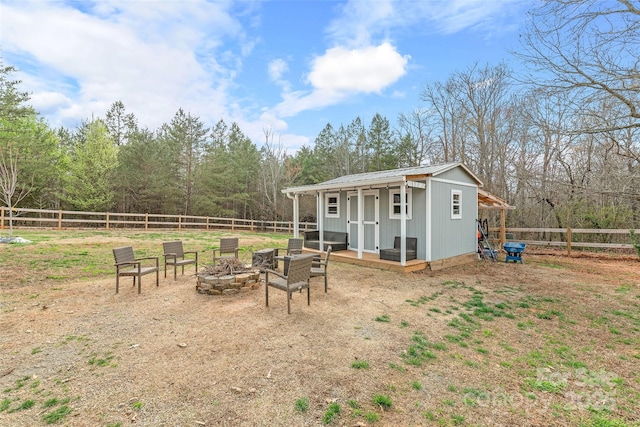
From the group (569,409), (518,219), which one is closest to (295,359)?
(569,409)

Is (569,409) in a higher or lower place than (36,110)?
lower

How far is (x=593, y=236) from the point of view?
11.9m

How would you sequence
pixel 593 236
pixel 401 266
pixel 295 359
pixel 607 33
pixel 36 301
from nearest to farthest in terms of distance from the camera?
1. pixel 295 359
2. pixel 607 33
3. pixel 36 301
4. pixel 401 266
5. pixel 593 236

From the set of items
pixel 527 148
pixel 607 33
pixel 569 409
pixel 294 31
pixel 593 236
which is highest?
pixel 294 31

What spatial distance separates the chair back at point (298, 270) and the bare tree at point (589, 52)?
4.45m

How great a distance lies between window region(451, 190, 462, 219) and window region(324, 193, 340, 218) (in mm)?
3753

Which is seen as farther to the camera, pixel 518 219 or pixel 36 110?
pixel 36 110

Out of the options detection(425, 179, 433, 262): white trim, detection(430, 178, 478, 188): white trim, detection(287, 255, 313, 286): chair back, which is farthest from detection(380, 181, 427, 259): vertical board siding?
detection(287, 255, 313, 286): chair back

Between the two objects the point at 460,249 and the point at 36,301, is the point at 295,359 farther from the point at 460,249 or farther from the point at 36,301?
the point at 460,249

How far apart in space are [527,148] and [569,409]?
15654 mm

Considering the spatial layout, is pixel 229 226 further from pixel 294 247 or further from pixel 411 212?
pixel 411 212

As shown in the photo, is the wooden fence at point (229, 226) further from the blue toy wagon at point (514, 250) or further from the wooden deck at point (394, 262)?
the wooden deck at point (394, 262)

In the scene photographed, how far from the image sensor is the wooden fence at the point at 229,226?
10.8 metres

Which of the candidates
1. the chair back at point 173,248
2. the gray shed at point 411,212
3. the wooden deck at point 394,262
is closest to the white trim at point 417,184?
the gray shed at point 411,212
